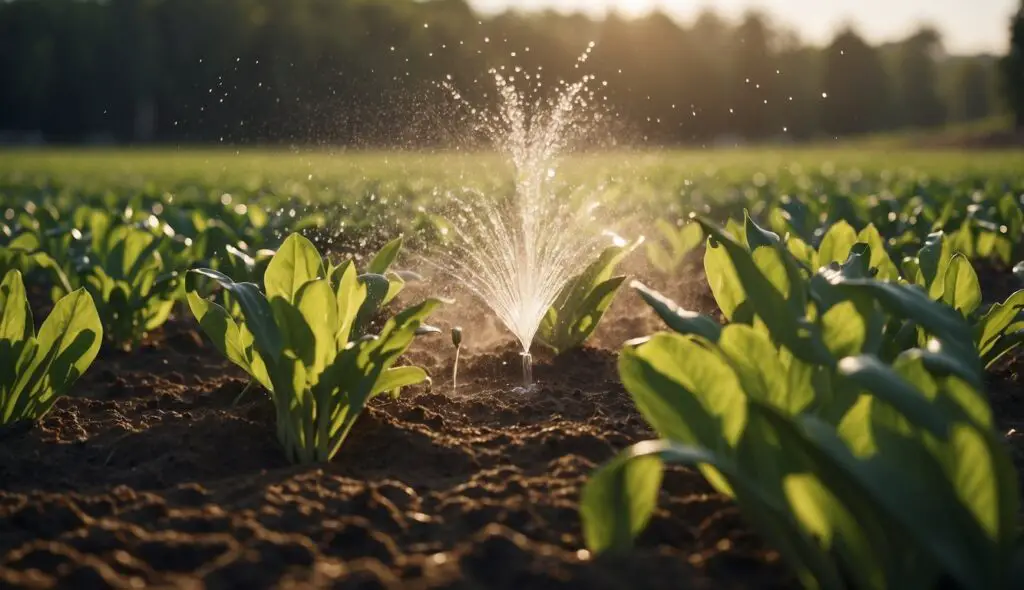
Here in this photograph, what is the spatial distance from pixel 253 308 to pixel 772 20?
106 metres

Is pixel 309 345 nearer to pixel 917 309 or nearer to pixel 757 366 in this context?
pixel 757 366

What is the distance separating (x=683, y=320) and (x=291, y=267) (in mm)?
1204

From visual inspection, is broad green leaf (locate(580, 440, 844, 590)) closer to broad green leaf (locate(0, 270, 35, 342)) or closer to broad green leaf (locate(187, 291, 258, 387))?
broad green leaf (locate(187, 291, 258, 387))

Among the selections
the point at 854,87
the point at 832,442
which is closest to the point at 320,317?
the point at 832,442

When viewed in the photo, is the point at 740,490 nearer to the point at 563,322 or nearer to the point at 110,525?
the point at 110,525

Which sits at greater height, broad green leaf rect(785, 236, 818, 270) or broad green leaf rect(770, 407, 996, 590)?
broad green leaf rect(785, 236, 818, 270)

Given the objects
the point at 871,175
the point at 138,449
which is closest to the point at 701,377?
the point at 138,449

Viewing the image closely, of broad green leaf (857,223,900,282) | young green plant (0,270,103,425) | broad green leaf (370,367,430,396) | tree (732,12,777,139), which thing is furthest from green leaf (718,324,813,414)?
tree (732,12,777,139)

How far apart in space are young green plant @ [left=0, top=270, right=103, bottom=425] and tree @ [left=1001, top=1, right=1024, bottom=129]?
58.3 metres

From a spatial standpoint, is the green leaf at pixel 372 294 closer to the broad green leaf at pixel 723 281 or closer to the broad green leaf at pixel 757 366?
the broad green leaf at pixel 723 281

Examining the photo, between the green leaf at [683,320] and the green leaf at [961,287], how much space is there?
142 cm

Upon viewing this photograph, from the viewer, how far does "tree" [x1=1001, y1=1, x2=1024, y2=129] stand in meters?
53.6

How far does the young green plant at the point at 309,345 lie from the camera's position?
102 inches

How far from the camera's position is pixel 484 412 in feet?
11.1
